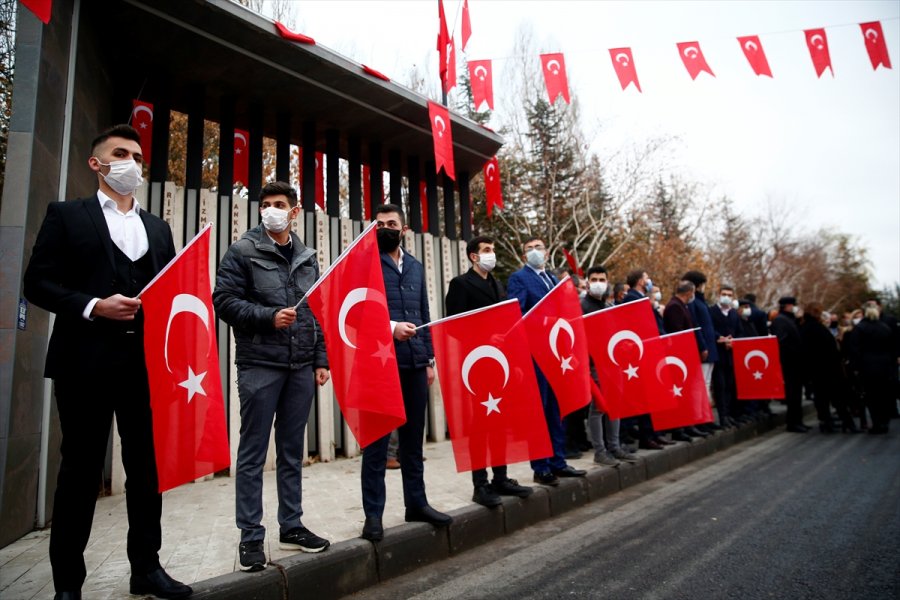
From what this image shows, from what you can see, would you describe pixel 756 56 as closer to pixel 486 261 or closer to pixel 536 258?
pixel 536 258

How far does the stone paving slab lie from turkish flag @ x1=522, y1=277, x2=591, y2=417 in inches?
37.8

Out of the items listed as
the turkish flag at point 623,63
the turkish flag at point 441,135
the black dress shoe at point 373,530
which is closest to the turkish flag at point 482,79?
the turkish flag at point 441,135

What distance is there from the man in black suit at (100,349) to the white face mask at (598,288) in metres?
4.80

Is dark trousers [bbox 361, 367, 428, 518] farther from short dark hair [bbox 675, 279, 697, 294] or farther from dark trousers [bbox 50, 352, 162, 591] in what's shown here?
Answer: short dark hair [bbox 675, 279, 697, 294]

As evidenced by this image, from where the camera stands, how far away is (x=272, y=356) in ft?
10.7

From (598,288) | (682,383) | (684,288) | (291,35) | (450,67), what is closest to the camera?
(291,35)

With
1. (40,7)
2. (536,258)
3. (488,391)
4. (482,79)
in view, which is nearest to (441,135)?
(482,79)

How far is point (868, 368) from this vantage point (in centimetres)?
939

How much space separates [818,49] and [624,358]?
21.5 ft

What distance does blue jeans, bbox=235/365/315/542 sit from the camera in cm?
311

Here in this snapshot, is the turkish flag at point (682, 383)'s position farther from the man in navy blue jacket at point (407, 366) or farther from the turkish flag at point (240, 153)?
the turkish flag at point (240, 153)

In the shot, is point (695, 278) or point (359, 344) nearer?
point (359, 344)

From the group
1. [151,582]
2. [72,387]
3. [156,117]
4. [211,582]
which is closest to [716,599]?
[211,582]

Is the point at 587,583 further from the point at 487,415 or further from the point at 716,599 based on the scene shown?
the point at 487,415
